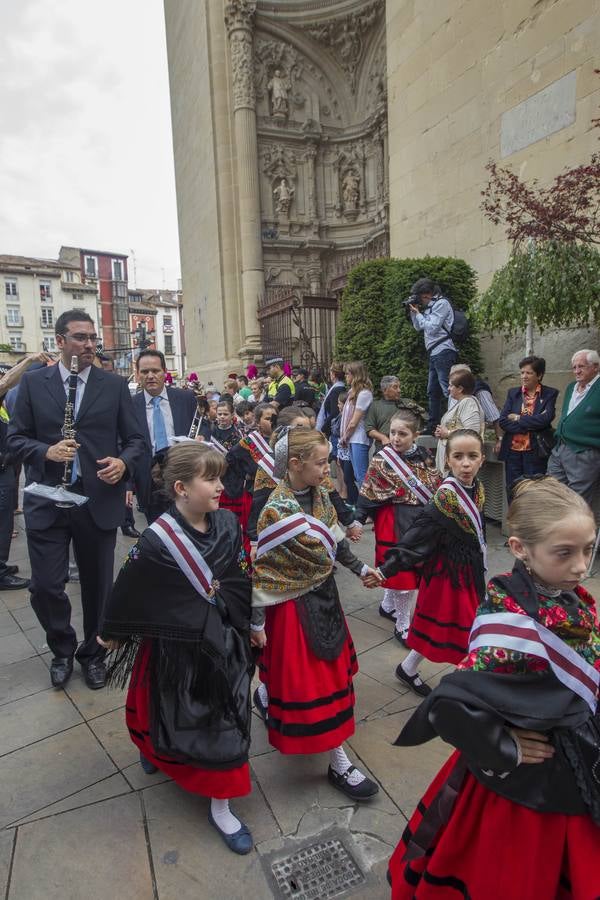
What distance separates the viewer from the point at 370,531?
6441mm

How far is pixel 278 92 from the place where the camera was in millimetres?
18516

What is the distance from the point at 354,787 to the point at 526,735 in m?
1.16

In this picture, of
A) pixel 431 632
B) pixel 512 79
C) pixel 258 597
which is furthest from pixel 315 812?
pixel 512 79

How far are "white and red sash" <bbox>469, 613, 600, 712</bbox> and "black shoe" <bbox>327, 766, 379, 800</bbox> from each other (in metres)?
1.18

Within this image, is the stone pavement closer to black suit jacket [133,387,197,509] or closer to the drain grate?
the drain grate

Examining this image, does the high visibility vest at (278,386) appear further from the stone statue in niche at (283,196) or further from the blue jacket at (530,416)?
the stone statue in niche at (283,196)

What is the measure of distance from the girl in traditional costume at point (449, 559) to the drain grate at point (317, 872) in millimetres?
1171

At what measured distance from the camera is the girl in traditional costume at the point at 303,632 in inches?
91.9

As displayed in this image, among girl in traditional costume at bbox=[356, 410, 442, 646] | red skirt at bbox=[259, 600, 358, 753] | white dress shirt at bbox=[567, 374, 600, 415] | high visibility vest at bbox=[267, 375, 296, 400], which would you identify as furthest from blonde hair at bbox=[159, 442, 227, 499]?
high visibility vest at bbox=[267, 375, 296, 400]

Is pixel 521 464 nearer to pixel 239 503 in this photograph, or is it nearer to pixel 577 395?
pixel 577 395

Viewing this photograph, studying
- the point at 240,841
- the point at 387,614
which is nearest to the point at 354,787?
the point at 240,841

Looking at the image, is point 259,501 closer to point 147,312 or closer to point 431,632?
point 431,632

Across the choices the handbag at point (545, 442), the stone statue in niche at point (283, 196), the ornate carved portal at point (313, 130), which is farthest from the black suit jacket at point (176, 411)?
the stone statue in niche at point (283, 196)

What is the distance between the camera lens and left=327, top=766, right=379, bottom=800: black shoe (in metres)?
2.29
